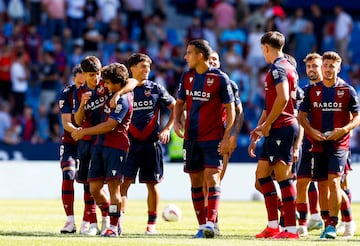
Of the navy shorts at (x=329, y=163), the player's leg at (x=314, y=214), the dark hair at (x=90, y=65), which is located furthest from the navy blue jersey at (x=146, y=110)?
the player's leg at (x=314, y=214)

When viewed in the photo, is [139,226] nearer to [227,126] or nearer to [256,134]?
[227,126]

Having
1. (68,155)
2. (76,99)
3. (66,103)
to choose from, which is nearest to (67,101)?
(66,103)

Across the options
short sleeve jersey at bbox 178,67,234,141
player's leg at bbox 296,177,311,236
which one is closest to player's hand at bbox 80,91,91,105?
short sleeve jersey at bbox 178,67,234,141

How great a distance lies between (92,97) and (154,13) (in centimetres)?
1827

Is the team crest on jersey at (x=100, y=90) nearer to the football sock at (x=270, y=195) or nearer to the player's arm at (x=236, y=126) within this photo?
the player's arm at (x=236, y=126)

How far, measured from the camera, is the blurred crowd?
2889 cm

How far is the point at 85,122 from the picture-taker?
45.7 feet

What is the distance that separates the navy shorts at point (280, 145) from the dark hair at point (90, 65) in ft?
7.96

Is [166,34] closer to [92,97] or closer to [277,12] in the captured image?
[277,12]

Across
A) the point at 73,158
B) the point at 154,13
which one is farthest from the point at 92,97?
the point at 154,13

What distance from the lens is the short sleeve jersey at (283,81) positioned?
12938mm

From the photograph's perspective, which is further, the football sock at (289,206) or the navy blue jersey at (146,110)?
the navy blue jersey at (146,110)

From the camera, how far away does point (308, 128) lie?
1427 cm

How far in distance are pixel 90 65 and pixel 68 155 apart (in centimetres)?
169
